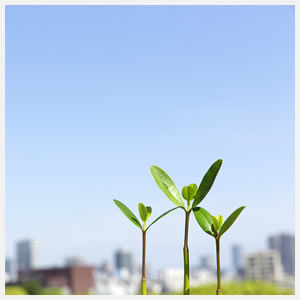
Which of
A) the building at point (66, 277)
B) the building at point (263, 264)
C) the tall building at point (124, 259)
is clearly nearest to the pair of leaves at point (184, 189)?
the building at point (66, 277)

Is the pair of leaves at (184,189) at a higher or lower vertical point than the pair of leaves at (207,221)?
higher

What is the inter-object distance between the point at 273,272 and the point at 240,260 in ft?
140

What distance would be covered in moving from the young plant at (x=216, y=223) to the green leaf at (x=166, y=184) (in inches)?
1.2

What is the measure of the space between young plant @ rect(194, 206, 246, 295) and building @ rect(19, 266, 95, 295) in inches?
596

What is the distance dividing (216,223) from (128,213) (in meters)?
0.11

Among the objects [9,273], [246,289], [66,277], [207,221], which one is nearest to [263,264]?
[9,273]

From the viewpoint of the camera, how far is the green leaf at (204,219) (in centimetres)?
55

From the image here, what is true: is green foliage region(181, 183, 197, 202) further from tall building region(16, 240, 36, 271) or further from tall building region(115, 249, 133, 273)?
tall building region(16, 240, 36, 271)

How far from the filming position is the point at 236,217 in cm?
52

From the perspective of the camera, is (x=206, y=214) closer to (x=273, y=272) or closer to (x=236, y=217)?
(x=236, y=217)

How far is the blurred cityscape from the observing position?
11.5 m

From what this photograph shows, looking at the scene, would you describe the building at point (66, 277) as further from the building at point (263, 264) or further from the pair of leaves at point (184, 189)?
the building at point (263, 264)
